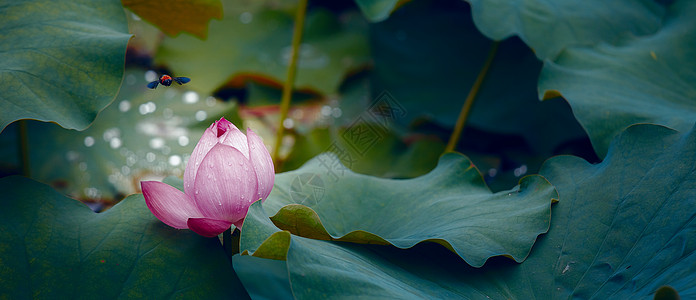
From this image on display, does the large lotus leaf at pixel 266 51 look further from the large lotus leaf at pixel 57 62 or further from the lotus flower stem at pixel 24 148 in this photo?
the large lotus leaf at pixel 57 62

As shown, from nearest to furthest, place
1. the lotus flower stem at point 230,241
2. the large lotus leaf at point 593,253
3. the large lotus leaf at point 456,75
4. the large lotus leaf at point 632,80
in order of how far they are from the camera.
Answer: the large lotus leaf at point 593,253 < the lotus flower stem at point 230,241 < the large lotus leaf at point 632,80 < the large lotus leaf at point 456,75

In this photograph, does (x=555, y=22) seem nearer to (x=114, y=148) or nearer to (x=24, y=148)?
(x=24, y=148)

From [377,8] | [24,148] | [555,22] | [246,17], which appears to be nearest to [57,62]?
[24,148]

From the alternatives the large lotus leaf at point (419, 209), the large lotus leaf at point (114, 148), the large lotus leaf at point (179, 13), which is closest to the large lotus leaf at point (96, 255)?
A: the large lotus leaf at point (419, 209)

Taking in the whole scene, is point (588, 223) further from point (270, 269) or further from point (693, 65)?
point (693, 65)

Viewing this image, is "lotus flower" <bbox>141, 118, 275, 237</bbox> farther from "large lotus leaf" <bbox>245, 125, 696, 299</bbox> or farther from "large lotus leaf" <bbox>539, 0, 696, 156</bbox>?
"large lotus leaf" <bbox>539, 0, 696, 156</bbox>

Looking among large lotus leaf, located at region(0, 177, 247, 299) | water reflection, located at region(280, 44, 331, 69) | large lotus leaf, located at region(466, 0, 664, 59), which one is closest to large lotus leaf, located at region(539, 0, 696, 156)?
large lotus leaf, located at region(466, 0, 664, 59)
